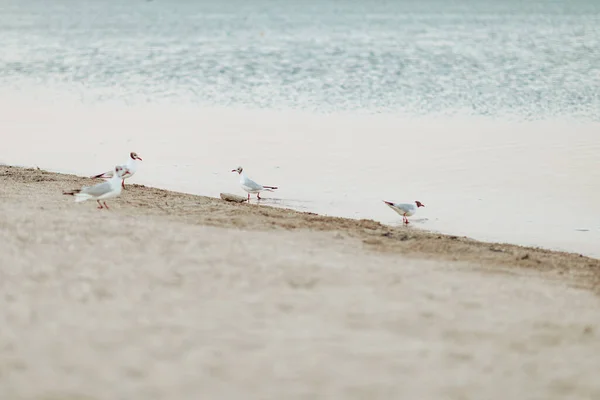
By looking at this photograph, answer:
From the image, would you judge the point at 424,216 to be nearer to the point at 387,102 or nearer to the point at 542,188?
the point at 542,188

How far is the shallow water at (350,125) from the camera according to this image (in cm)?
1328

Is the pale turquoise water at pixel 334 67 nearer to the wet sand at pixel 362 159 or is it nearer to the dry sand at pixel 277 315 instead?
the wet sand at pixel 362 159

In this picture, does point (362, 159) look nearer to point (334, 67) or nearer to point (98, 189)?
point (98, 189)

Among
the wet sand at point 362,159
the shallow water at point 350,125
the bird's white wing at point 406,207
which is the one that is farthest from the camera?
the shallow water at point 350,125

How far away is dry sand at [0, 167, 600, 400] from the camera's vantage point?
5473mm

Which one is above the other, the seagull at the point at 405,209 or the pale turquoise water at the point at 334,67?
the pale turquoise water at the point at 334,67

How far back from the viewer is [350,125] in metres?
20.6

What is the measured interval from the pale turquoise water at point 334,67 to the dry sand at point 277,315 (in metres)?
14.5

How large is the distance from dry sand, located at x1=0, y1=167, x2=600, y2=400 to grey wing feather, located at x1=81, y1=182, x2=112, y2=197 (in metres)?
0.79

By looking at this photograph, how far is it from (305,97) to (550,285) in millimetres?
18311

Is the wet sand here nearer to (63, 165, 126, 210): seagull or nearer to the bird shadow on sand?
the bird shadow on sand

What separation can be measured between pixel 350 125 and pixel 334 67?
1424 centimetres

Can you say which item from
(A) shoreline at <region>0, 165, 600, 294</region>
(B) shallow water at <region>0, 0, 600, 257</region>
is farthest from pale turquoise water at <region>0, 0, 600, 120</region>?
(A) shoreline at <region>0, 165, 600, 294</region>

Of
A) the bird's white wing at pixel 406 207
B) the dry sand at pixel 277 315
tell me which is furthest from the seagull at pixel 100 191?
the bird's white wing at pixel 406 207
